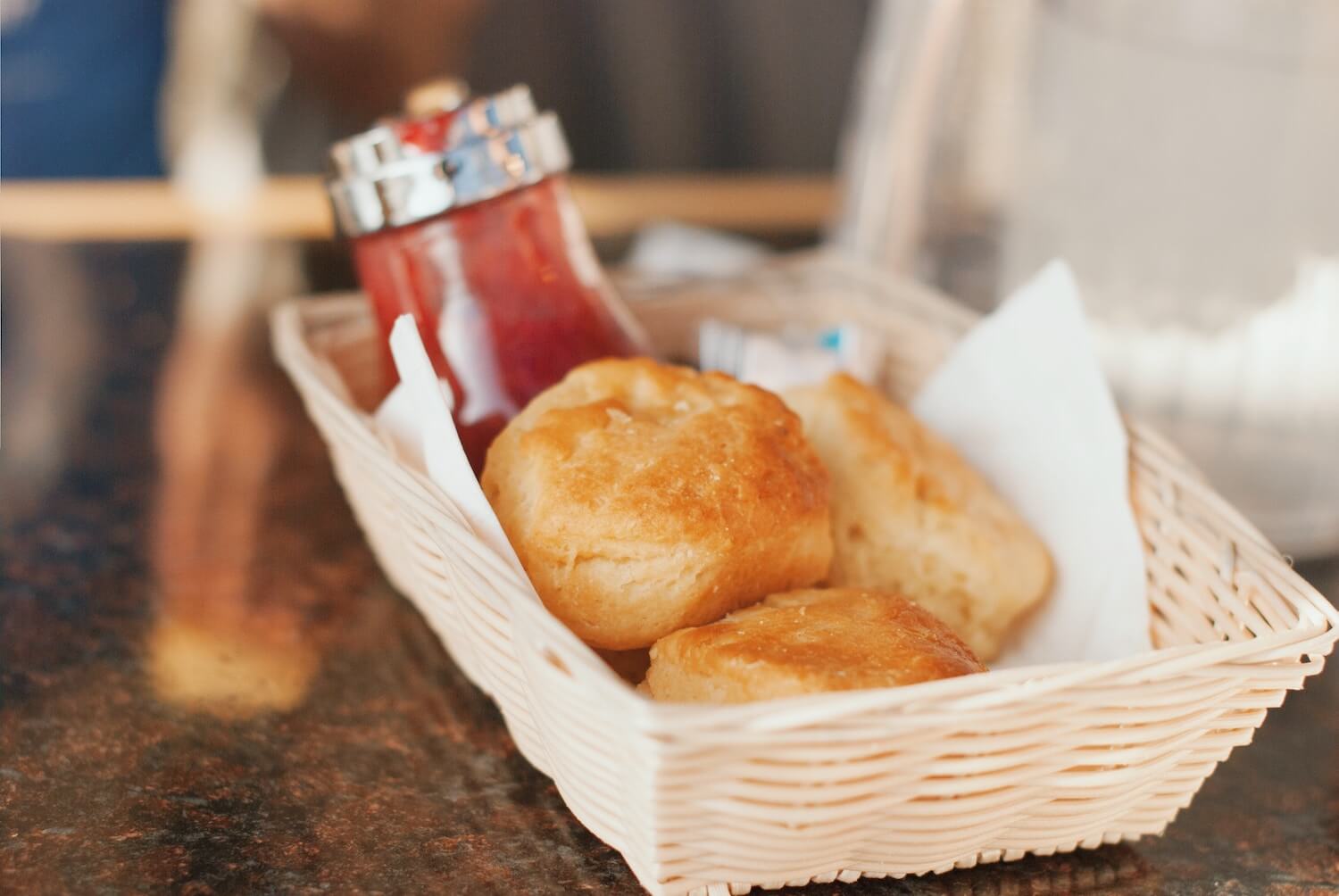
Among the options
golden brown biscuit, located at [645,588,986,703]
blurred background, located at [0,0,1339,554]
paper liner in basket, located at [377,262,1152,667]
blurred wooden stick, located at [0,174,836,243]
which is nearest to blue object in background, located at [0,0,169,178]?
blurred background, located at [0,0,1339,554]

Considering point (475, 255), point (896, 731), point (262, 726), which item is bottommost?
point (262, 726)

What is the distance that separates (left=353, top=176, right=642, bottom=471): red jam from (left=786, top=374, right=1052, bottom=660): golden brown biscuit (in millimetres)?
175

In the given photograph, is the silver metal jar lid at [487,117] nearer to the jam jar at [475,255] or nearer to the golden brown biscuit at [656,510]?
the jam jar at [475,255]

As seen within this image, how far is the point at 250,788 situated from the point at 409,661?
0.13 metres

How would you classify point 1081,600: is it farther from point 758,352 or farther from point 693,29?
point 693,29

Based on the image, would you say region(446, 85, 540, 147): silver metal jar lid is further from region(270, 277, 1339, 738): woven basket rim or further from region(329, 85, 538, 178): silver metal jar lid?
region(270, 277, 1339, 738): woven basket rim

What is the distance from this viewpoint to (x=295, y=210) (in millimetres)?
1417

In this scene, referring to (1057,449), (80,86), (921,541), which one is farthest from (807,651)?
(80,86)

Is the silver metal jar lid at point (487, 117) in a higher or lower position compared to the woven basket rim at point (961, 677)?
higher

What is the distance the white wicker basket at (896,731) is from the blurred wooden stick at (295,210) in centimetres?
84

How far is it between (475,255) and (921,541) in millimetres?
294

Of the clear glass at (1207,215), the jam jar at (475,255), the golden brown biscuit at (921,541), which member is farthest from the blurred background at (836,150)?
the jam jar at (475,255)

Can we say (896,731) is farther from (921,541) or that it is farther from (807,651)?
(921,541)

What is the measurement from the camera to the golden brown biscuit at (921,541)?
2.04 feet
